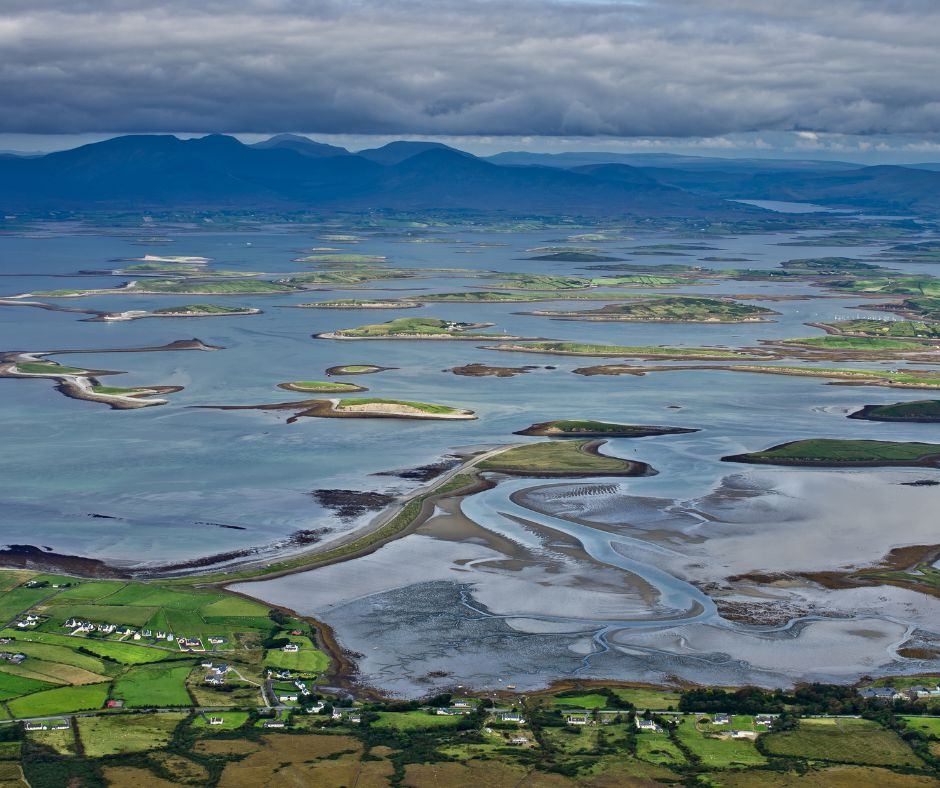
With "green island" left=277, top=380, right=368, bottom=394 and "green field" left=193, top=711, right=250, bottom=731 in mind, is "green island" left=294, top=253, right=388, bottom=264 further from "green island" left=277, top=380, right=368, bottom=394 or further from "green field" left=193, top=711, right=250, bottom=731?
"green field" left=193, top=711, right=250, bottom=731

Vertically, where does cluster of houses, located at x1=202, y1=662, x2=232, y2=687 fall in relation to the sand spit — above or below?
below

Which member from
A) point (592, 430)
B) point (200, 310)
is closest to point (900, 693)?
point (592, 430)

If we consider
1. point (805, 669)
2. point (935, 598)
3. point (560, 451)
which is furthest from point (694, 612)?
point (560, 451)

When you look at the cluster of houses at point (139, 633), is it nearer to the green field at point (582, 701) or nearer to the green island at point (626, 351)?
the green field at point (582, 701)

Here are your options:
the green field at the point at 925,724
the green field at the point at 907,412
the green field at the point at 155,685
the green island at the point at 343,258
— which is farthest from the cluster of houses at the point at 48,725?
the green island at the point at 343,258

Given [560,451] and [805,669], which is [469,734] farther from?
[560,451]

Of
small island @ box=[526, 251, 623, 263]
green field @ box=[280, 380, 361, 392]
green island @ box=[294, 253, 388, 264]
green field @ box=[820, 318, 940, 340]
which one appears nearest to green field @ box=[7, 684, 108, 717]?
green field @ box=[280, 380, 361, 392]
